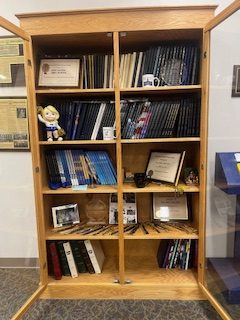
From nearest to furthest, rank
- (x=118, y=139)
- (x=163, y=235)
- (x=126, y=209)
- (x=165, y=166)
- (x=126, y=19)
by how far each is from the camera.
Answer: (x=126, y=19) < (x=118, y=139) < (x=163, y=235) < (x=165, y=166) < (x=126, y=209)

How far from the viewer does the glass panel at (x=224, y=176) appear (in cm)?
164

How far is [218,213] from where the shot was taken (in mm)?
1915

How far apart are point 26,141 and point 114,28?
107cm

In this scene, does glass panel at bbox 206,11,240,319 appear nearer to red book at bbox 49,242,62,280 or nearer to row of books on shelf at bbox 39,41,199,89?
row of books on shelf at bbox 39,41,199,89

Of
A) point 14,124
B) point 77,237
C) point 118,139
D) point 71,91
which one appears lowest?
point 77,237

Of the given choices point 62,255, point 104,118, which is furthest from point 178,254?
point 104,118

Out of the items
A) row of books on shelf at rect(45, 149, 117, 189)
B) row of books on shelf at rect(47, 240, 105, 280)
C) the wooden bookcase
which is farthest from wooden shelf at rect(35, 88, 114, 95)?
row of books on shelf at rect(47, 240, 105, 280)

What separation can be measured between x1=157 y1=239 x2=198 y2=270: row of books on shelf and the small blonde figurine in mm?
1161

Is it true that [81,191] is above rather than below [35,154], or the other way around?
below

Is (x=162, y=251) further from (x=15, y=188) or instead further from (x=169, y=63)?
(x=169, y=63)

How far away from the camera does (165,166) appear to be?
6.04ft

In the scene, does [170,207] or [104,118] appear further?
[170,207]

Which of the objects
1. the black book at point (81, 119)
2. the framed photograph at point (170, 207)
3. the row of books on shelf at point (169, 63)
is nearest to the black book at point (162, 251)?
the framed photograph at point (170, 207)

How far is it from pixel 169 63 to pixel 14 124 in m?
1.25
